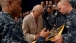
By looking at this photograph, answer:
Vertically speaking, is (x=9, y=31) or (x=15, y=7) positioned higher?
Result: (x=15, y=7)

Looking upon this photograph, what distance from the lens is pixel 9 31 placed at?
1.36 metres

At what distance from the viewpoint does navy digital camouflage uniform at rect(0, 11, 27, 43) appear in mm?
1359

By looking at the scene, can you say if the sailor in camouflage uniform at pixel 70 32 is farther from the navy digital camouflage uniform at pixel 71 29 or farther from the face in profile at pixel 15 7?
the face in profile at pixel 15 7

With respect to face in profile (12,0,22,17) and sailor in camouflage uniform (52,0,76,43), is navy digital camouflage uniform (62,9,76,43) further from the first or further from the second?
face in profile (12,0,22,17)

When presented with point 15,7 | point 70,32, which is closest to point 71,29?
point 70,32

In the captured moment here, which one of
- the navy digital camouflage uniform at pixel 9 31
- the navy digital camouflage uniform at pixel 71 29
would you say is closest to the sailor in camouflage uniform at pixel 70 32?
the navy digital camouflage uniform at pixel 71 29

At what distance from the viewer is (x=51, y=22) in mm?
3475

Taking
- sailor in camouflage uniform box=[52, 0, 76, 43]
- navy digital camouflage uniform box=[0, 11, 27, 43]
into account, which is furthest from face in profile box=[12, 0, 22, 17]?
sailor in camouflage uniform box=[52, 0, 76, 43]

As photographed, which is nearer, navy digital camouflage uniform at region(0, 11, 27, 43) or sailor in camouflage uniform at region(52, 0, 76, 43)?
navy digital camouflage uniform at region(0, 11, 27, 43)

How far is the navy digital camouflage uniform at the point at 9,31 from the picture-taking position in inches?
53.5

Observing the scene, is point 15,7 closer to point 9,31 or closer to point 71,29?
point 9,31

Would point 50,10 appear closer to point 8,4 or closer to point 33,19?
point 33,19

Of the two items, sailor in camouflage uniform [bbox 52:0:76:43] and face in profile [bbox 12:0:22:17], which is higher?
face in profile [bbox 12:0:22:17]

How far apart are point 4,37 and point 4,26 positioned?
0.27 feet
